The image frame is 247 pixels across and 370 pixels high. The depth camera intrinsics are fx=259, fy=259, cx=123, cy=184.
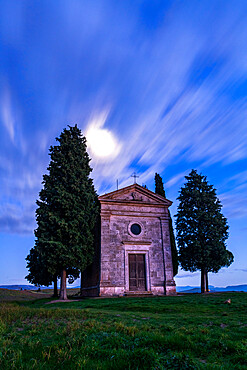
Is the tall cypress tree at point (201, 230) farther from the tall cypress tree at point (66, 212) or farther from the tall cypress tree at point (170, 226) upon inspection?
the tall cypress tree at point (66, 212)

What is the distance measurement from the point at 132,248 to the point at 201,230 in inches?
287

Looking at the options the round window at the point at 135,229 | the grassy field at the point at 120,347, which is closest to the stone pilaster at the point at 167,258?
the round window at the point at 135,229

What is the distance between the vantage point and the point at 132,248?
23.0 metres

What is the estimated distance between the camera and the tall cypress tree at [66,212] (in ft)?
65.1

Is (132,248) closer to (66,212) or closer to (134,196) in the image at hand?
(134,196)

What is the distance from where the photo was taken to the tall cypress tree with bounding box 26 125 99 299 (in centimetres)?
1983

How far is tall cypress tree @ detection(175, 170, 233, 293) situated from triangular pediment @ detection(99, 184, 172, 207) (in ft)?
9.34

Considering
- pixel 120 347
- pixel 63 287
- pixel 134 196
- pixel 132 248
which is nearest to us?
pixel 120 347

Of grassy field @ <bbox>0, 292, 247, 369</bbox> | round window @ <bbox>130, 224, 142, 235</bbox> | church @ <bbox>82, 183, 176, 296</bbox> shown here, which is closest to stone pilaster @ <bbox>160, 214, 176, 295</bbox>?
church @ <bbox>82, 183, 176, 296</bbox>

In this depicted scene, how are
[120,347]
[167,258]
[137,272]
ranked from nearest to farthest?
[120,347] < [137,272] < [167,258]

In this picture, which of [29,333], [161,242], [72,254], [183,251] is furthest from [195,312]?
[183,251]

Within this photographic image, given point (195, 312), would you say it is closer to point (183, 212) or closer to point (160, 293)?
point (160, 293)

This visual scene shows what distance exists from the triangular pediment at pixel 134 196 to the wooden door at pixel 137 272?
514 cm

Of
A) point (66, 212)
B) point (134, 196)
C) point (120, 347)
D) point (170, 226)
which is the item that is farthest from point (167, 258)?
point (120, 347)
